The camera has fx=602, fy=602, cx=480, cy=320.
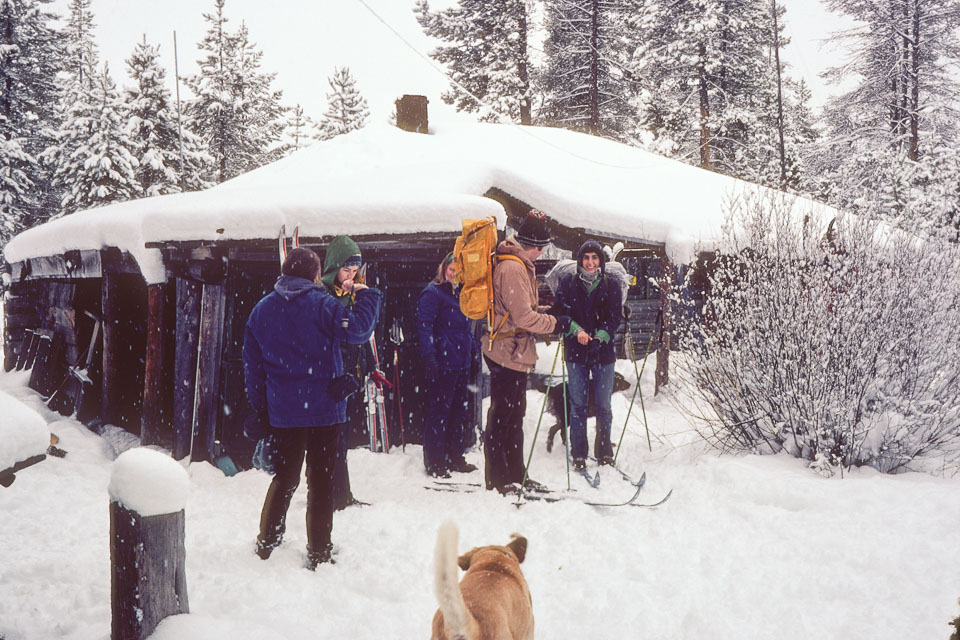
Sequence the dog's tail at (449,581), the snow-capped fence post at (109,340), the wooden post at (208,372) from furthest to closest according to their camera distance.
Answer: the snow-capped fence post at (109,340)
the wooden post at (208,372)
the dog's tail at (449,581)

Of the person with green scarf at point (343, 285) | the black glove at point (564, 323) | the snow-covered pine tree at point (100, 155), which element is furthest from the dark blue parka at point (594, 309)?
the snow-covered pine tree at point (100, 155)

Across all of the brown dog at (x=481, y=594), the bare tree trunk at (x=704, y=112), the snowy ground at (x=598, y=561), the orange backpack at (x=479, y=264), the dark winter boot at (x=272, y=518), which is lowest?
the snowy ground at (x=598, y=561)

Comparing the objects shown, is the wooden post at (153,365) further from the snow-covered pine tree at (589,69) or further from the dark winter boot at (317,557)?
the snow-covered pine tree at (589,69)

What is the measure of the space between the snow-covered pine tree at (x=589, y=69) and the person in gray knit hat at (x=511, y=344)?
1877cm

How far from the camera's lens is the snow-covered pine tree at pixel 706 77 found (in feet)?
68.3

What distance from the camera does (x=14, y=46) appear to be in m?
22.9

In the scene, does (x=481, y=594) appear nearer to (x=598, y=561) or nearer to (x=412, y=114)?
(x=598, y=561)

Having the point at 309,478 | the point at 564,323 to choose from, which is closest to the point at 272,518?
the point at 309,478

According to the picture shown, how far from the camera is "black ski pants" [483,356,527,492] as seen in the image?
477 centimetres

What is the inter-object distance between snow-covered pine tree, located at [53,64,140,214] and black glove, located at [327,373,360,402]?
20.3 meters

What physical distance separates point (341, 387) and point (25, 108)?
2858 cm

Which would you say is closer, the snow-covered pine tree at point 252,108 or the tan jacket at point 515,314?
the tan jacket at point 515,314

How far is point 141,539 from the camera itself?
7.59 feet

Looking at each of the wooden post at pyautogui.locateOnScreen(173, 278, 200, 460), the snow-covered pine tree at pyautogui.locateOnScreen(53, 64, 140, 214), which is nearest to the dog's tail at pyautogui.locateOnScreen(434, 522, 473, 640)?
the wooden post at pyautogui.locateOnScreen(173, 278, 200, 460)
